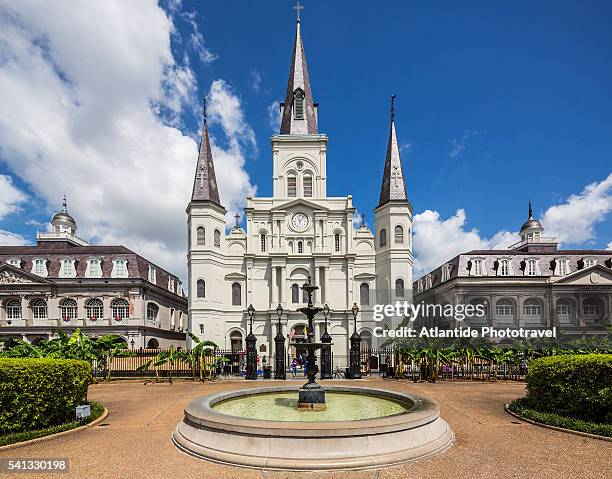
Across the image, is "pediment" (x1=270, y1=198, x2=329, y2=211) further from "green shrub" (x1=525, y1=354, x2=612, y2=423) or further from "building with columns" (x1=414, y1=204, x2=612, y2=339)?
"green shrub" (x1=525, y1=354, x2=612, y2=423)

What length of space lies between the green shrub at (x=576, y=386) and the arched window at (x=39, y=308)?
1769 inches

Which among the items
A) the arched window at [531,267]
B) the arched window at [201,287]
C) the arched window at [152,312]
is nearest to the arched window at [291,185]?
the arched window at [201,287]

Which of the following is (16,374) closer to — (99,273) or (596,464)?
(596,464)

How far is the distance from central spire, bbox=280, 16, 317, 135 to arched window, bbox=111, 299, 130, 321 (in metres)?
24.7

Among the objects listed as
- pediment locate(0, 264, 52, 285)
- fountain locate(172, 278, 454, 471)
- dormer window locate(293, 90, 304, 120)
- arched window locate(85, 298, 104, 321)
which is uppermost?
dormer window locate(293, 90, 304, 120)

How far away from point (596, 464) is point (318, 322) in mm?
34044

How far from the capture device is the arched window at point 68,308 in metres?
44.0

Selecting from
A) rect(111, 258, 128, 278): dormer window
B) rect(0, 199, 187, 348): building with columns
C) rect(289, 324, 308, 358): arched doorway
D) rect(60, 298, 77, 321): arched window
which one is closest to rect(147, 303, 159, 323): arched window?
rect(0, 199, 187, 348): building with columns

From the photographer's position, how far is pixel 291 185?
46.9m

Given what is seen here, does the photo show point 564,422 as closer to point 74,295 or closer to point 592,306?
point 592,306

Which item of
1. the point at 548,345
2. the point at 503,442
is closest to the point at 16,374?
the point at 503,442

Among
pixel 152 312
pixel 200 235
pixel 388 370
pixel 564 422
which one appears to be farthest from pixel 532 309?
pixel 152 312

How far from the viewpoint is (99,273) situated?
4475 cm

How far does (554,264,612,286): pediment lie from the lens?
4628cm
